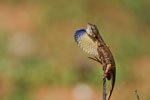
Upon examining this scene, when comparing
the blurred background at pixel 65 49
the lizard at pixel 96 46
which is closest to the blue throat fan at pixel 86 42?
the lizard at pixel 96 46

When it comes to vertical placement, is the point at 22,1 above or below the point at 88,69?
above

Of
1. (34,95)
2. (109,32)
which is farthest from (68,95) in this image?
(109,32)

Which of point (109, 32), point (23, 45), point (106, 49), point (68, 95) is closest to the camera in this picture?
point (106, 49)

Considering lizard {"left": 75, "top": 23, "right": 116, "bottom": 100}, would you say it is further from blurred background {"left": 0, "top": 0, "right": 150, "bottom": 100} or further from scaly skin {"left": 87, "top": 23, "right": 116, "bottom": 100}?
blurred background {"left": 0, "top": 0, "right": 150, "bottom": 100}

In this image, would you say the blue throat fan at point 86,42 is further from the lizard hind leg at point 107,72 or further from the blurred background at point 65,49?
the blurred background at point 65,49

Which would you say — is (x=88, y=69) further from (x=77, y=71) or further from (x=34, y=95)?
(x=34, y=95)

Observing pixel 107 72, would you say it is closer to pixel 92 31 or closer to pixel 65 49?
pixel 92 31

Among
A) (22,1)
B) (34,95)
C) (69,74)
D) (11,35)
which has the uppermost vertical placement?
(22,1)

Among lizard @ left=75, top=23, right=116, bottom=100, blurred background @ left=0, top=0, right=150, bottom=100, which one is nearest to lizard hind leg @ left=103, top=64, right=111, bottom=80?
lizard @ left=75, top=23, right=116, bottom=100
